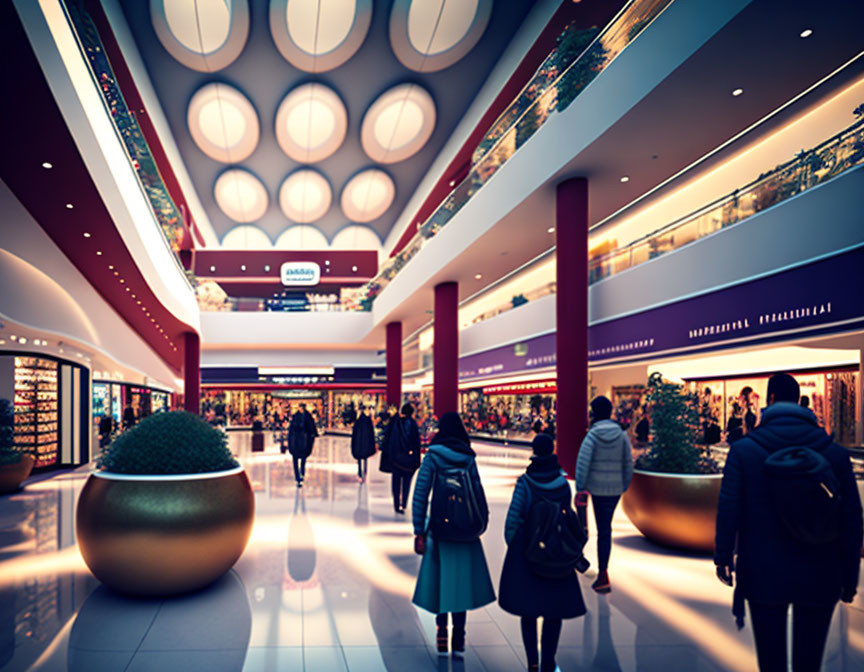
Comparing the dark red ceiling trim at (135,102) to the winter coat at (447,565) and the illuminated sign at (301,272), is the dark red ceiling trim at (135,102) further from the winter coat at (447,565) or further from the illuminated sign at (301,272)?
the winter coat at (447,565)

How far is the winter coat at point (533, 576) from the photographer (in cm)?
306

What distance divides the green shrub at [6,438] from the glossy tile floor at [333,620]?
376cm

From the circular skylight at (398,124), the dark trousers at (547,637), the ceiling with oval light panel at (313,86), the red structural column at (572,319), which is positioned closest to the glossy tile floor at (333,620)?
the dark trousers at (547,637)

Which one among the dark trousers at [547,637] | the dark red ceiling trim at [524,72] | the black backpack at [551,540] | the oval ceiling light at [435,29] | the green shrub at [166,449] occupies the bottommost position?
the dark trousers at [547,637]

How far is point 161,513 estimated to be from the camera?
4.40 metres

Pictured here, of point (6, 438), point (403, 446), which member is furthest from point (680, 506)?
point (6, 438)

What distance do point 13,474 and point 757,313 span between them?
39.6ft

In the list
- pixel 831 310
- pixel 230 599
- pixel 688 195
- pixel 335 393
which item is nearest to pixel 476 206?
pixel 688 195

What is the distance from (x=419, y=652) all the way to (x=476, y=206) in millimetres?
11365

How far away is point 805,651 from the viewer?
2682 millimetres

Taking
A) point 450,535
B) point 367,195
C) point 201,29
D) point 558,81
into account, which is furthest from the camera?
point 367,195

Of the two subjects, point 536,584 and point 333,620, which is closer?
point 536,584

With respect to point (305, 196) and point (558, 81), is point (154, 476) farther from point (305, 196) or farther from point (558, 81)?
point (305, 196)

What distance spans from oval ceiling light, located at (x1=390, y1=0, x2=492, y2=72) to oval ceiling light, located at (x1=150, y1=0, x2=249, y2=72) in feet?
19.3
